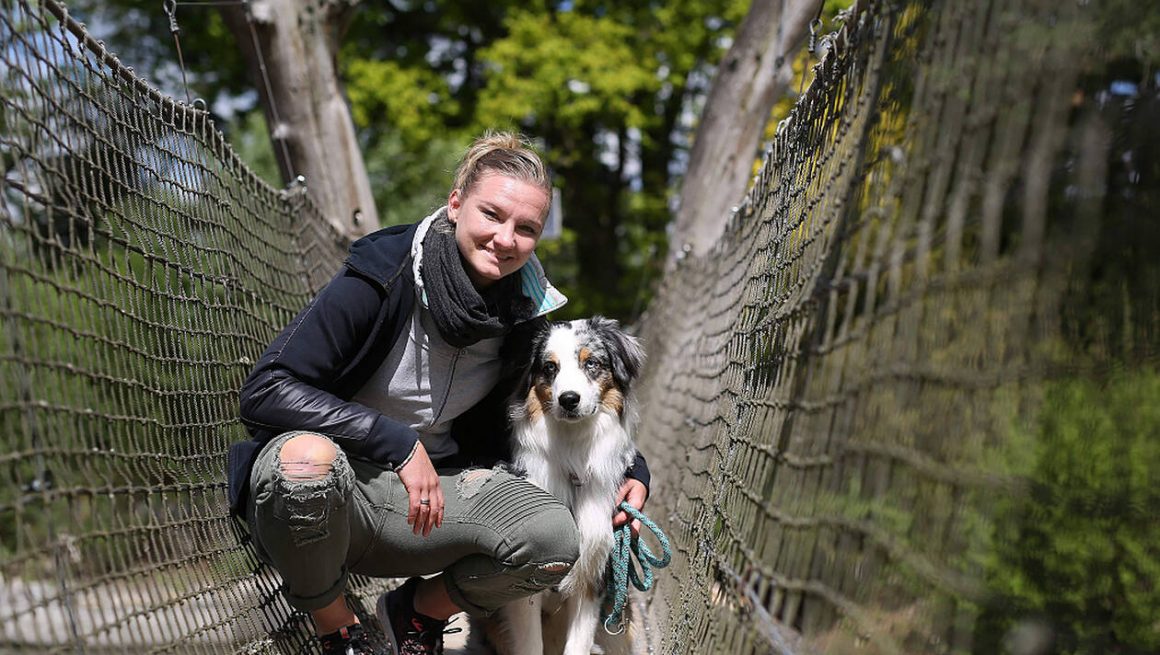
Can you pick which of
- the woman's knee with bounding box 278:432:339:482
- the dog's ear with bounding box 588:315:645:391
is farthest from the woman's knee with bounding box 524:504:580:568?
the dog's ear with bounding box 588:315:645:391

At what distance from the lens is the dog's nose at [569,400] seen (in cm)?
308

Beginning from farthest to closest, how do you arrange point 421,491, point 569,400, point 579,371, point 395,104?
point 395,104 → point 579,371 → point 569,400 → point 421,491

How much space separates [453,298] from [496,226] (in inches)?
8.9

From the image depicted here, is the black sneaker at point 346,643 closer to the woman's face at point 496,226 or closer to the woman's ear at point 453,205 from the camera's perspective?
the woman's face at point 496,226

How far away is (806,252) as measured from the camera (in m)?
2.03

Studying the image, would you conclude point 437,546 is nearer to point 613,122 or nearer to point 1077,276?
point 1077,276

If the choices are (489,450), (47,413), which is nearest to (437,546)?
(489,450)

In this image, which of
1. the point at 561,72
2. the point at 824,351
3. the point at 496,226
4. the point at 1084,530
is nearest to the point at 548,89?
the point at 561,72

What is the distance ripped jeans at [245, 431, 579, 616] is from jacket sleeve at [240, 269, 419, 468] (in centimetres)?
6

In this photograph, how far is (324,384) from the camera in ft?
7.90

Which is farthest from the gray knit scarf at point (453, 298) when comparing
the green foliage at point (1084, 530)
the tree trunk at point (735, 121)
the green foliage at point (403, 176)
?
the green foliage at point (403, 176)

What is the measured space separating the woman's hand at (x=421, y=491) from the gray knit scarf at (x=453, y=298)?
0.29m

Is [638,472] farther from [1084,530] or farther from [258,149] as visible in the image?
[258,149]

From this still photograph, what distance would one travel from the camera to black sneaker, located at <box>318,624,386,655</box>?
2.55m
